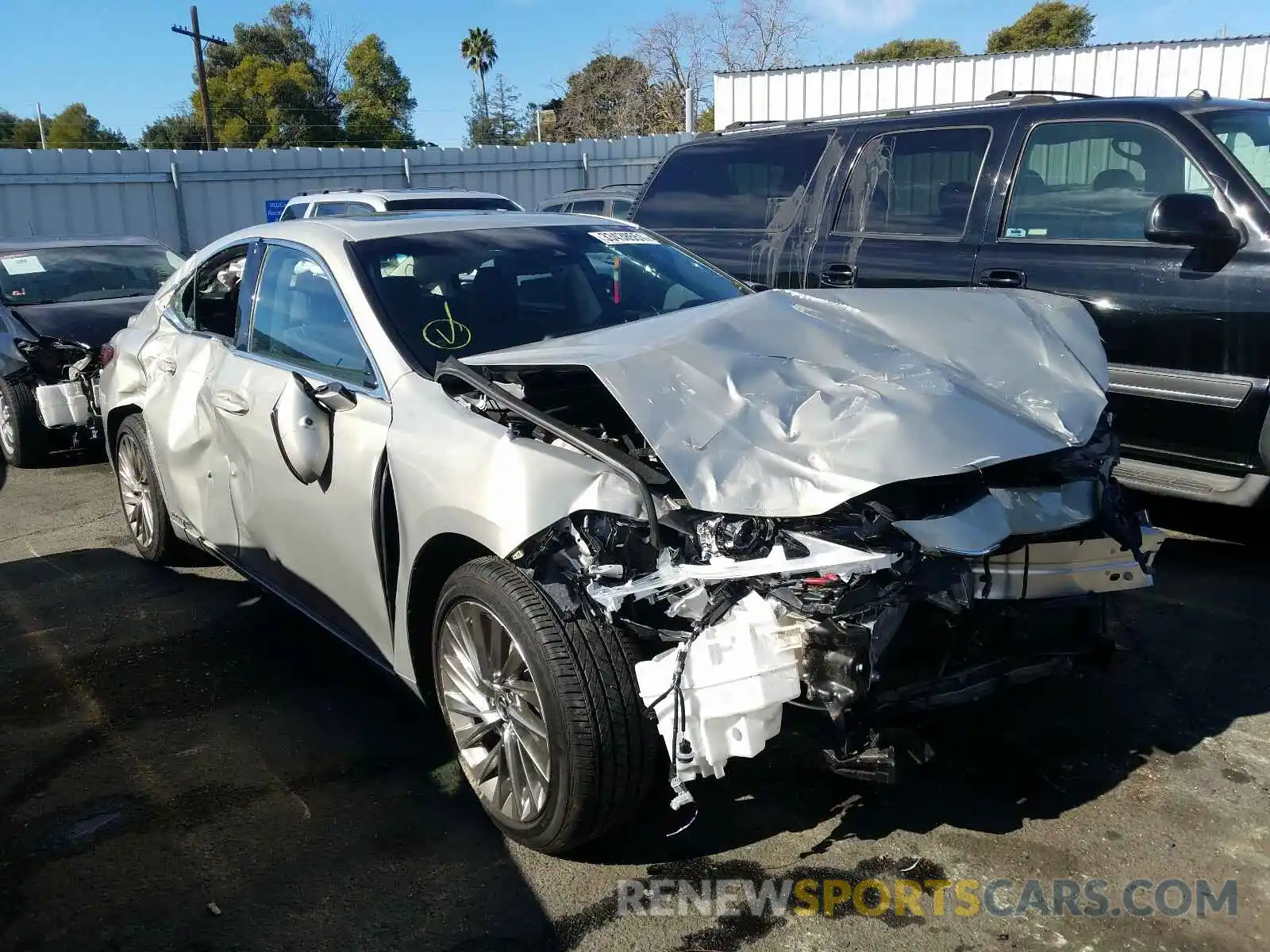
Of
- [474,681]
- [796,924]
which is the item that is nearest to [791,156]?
[474,681]

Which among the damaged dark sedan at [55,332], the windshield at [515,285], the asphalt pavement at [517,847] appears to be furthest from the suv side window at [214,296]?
the damaged dark sedan at [55,332]

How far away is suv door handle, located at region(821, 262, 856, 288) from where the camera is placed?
5.81 metres

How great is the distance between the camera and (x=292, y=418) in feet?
11.1

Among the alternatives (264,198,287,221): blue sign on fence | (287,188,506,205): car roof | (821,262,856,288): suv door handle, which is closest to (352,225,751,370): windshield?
(821,262,856,288): suv door handle

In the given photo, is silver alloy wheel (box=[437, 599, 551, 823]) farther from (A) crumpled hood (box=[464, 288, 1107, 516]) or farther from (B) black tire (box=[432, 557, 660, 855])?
(A) crumpled hood (box=[464, 288, 1107, 516])

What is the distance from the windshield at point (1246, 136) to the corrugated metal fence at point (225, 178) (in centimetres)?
1460

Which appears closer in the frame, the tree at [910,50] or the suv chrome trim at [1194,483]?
the suv chrome trim at [1194,483]

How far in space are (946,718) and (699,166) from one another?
4.47m

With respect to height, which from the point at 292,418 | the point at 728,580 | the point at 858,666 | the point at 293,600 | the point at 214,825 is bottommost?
the point at 214,825

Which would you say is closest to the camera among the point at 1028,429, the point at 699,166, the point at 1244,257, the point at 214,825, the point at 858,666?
the point at 858,666

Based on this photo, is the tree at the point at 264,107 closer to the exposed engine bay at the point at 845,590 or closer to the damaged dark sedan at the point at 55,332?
the damaged dark sedan at the point at 55,332

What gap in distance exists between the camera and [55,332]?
736 centimetres

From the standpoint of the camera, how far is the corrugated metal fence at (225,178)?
56.0 feet

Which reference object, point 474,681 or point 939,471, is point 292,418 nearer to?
point 474,681
